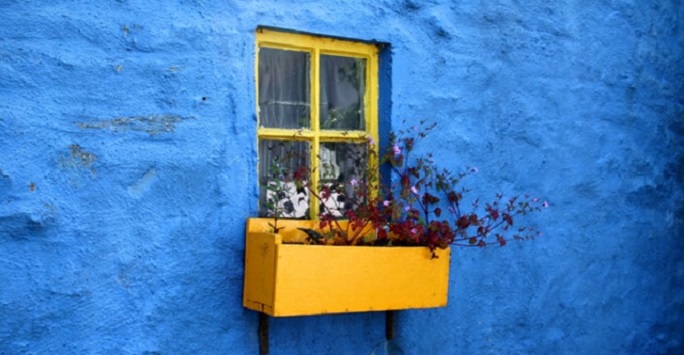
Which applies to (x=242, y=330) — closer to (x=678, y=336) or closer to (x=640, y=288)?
(x=640, y=288)

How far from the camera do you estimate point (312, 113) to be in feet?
14.3

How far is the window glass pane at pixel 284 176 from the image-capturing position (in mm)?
4184

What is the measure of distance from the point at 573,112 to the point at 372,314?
1.64m

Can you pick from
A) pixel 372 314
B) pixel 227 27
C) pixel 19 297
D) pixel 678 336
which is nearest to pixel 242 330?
pixel 372 314

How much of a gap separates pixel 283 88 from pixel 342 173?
49cm

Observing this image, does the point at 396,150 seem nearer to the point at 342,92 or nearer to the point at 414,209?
the point at 414,209

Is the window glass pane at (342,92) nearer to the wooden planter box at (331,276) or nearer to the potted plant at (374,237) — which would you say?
the potted plant at (374,237)

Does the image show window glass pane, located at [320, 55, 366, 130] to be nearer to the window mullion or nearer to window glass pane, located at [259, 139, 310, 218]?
the window mullion

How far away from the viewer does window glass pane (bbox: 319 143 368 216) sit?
4.36 meters

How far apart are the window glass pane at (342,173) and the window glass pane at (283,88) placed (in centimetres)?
19

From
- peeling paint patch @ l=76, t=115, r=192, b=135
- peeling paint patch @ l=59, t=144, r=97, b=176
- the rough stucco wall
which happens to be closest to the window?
the rough stucco wall

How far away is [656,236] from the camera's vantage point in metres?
5.55

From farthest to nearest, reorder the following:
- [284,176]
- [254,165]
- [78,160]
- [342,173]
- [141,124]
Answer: [342,173], [284,176], [254,165], [141,124], [78,160]

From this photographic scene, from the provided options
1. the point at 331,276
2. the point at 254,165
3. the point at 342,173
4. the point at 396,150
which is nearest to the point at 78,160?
the point at 254,165
